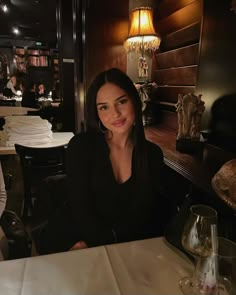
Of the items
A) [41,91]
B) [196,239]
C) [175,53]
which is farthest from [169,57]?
[41,91]

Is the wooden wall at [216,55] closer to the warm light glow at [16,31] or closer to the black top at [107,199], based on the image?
the black top at [107,199]

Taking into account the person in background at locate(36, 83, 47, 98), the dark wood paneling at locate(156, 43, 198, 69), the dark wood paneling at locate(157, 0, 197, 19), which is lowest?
the person in background at locate(36, 83, 47, 98)

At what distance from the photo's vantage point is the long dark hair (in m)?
1.33

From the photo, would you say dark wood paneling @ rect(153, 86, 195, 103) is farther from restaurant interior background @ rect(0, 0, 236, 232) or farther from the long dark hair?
the long dark hair

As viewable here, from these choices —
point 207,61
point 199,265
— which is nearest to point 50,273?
point 199,265

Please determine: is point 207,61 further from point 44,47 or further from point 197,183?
point 44,47

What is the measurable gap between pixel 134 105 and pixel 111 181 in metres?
0.42

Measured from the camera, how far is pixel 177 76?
2.19 m

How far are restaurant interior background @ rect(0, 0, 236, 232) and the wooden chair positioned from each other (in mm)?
533

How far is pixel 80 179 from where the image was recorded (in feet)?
4.31

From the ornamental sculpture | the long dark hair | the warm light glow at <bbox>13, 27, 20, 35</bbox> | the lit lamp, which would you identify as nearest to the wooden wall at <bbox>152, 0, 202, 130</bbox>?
the lit lamp

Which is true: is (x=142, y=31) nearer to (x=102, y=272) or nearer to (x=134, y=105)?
(x=134, y=105)

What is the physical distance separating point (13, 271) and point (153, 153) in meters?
0.86

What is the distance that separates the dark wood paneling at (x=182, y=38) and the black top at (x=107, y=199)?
105cm
